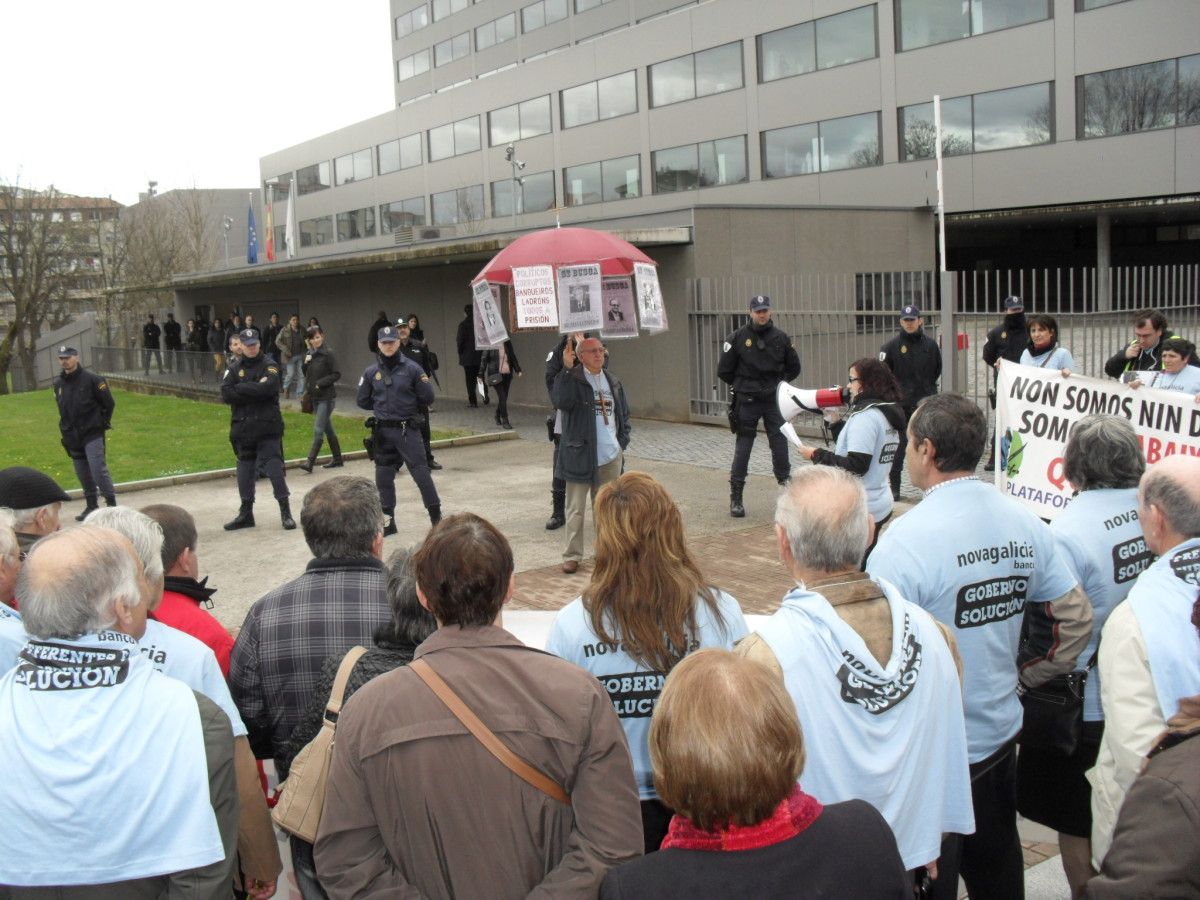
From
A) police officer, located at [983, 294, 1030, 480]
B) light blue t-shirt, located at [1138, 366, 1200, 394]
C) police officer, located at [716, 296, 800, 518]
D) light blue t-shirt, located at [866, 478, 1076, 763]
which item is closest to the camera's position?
light blue t-shirt, located at [866, 478, 1076, 763]

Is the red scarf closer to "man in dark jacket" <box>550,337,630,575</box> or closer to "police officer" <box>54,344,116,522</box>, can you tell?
"man in dark jacket" <box>550,337,630,575</box>

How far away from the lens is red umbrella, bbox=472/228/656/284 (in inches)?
334

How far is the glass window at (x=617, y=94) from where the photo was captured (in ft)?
124

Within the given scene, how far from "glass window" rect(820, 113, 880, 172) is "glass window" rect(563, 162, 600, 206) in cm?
1008

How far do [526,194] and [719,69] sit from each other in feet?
35.4

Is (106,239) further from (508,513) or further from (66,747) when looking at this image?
(66,747)

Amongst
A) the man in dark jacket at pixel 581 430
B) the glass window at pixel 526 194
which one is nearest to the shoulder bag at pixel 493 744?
the man in dark jacket at pixel 581 430

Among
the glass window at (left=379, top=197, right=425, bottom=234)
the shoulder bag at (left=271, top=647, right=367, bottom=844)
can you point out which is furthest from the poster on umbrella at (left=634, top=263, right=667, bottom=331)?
the glass window at (left=379, top=197, right=425, bottom=234)

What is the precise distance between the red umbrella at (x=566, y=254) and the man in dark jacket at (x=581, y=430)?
2.25 feet

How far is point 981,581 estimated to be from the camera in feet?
10.7

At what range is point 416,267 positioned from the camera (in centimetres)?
2319

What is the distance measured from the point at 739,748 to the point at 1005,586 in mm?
1745

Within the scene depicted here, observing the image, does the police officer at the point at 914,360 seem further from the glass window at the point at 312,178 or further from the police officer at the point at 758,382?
the glass window at the point at 312,178

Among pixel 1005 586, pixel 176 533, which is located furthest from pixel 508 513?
pixel 1005 586
